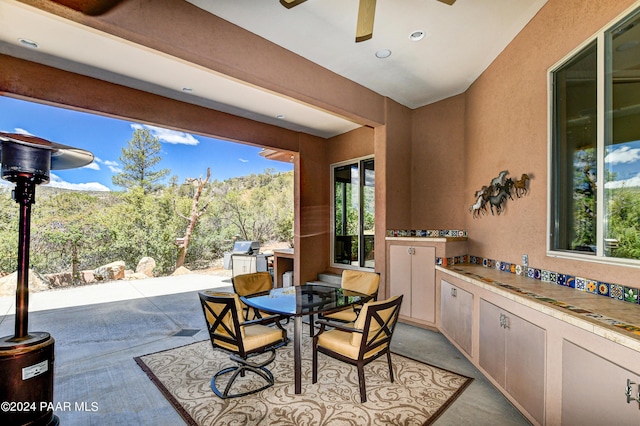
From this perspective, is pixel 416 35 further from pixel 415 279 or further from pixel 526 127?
pixel 415 279

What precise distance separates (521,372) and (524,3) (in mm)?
3128

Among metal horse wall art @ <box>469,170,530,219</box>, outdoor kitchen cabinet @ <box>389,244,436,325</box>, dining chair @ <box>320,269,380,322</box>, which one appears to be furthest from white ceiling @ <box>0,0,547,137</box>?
dining chair @ <box>320,269,380,322</box>

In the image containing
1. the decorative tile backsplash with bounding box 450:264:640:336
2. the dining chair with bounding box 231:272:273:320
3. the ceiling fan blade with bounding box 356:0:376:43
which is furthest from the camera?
the dining chair with bounding box 231:272:273:320

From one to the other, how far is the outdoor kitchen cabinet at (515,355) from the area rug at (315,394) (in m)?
0.41

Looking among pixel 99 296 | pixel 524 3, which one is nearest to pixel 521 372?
pixel 524 3

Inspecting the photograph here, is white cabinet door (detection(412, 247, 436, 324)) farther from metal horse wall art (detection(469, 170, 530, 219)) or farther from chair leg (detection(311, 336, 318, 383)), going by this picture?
chair leg (detection(311, 336, 318, 383))

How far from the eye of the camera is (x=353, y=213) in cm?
629

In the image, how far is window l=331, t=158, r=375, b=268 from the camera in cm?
601

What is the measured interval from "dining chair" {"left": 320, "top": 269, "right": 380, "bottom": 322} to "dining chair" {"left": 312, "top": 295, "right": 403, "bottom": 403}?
721 millimetres

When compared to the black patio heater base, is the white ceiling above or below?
above

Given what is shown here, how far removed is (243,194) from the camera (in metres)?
13.4

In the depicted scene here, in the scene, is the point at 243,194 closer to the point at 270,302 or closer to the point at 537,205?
the point at 270,302

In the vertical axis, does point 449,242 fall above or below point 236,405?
above

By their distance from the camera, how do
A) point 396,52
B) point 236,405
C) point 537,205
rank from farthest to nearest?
point 396,52
point 537,205
point 236,405
